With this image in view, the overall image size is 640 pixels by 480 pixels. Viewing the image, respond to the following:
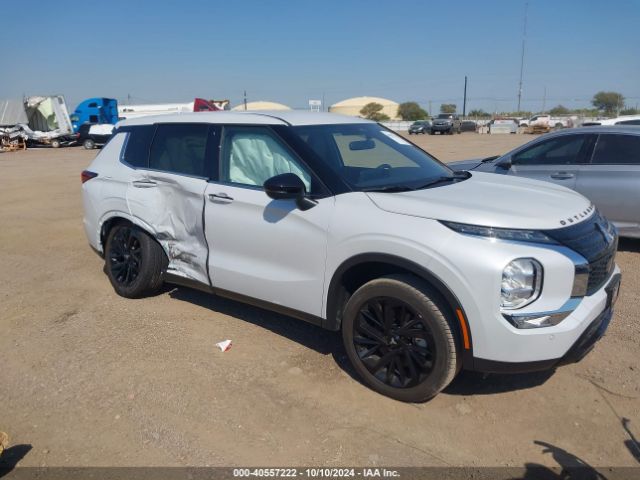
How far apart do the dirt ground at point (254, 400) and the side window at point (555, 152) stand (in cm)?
216

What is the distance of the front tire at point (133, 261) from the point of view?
471 centimetres

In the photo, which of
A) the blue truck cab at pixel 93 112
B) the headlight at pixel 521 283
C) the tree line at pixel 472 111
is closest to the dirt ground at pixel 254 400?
the headlight at pixel 521 283

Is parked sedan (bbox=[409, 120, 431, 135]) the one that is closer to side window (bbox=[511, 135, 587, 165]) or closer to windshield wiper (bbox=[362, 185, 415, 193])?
side window (bbox=[511, 135, 587, 165])

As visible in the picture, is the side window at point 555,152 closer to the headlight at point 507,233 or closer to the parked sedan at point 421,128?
the headlight at point 507,233

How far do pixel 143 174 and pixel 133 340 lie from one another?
59.1 inches

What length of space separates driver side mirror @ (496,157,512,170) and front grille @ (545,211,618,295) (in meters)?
3.51

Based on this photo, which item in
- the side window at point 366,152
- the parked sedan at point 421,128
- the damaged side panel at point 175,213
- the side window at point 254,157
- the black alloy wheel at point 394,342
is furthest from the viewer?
the parked sedan at point 421,128

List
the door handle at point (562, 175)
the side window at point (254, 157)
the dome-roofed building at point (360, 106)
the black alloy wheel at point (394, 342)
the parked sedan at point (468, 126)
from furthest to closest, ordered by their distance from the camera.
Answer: the dome-roofed building at point (360, 106) < the parked sedan at point (468, 126) < the door handle at point (562, 175) < the side window at point (254, 157) < the black alloy wheel at point (394, 342)

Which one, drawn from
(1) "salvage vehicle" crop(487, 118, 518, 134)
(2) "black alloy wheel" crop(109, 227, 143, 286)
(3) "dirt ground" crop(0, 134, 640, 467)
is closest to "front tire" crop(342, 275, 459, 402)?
(3) "dirt ground" crop(0, 134, 640, 467)

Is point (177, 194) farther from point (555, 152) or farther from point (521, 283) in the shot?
point (555, 152)

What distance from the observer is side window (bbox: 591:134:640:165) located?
6.07 m

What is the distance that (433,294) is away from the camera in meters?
3.03

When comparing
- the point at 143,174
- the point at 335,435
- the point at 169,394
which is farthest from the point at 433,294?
the point at 143,174

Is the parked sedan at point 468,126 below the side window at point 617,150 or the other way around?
below
